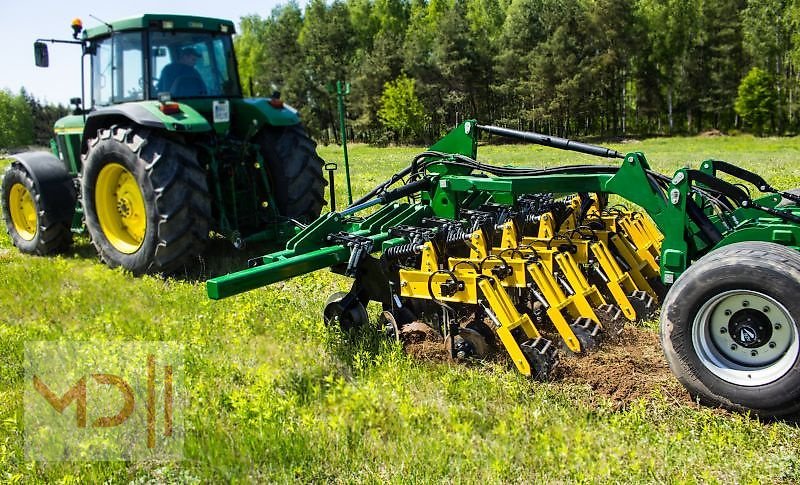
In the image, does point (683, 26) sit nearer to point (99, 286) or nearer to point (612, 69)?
point (612, 69)

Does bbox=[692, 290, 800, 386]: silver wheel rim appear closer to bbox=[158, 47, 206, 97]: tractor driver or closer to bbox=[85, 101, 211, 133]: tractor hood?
bbox=[85, 101, 211, 133]: tractor hood

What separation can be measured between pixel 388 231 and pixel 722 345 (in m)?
2.36

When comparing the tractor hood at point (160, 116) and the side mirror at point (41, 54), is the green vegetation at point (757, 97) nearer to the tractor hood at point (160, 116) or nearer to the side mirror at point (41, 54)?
the tractor hood at point (160, 116)

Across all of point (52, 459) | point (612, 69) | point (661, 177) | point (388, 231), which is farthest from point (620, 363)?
point (612, 69)

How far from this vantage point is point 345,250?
462 cm

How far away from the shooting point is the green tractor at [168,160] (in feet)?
19.9

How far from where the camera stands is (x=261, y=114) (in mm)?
7020

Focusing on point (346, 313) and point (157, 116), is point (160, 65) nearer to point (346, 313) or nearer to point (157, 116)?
point (157, 116)

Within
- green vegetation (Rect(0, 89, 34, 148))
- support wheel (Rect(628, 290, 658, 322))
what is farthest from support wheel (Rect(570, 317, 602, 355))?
green vegetation (Rect(0, 89, 34, 148))

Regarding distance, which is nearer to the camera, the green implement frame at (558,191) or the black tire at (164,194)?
the green implement frame at (558,191)

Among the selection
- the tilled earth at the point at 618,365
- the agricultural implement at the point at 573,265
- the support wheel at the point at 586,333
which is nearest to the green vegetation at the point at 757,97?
the agricultural implement at the point at 573,265

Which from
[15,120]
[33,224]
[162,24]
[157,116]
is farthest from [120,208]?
[15,120]

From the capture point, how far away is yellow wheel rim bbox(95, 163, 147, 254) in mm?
6555

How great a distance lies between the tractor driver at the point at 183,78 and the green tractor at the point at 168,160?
0.4 inches
